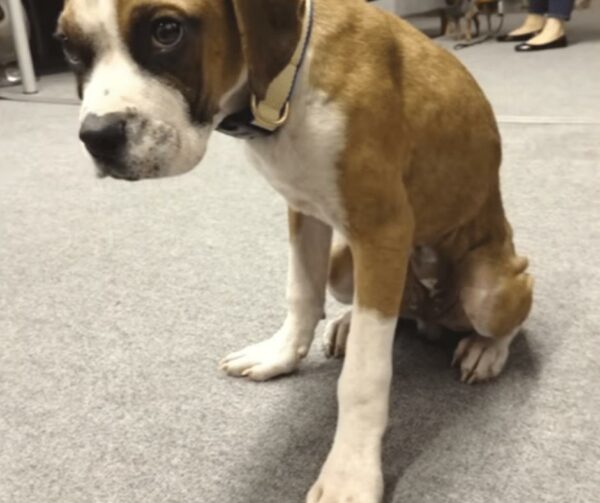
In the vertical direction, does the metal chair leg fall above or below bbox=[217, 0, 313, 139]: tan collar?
below

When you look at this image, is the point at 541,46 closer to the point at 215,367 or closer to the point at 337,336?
the point at 337,336

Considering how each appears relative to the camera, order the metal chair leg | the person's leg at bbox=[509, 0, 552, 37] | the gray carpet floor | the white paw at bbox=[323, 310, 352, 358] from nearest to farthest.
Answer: the gray carpet floor
the white paw at bbox=[323, 310, 352, 358]
the metal chair leg
the person's leg at bbox=[509, 0, 552, 37]

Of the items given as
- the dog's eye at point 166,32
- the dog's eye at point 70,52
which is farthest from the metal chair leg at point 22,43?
the dog's eye at point 166,32

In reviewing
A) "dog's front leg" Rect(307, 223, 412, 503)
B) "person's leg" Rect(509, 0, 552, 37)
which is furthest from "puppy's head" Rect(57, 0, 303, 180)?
"person's leg" Rect(509, 0, 552, 37)

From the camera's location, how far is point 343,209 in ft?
3.33

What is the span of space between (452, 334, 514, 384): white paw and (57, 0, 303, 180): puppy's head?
586 millimetres

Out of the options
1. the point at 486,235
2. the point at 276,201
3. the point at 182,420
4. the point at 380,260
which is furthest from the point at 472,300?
the point at 276,201

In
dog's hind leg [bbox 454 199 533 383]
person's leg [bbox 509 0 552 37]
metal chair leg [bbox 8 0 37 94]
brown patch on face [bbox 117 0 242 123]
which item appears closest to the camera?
brown patch on face [bbox 117 0 242 123]

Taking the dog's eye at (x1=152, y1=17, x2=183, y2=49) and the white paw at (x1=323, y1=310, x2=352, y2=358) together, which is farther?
the white paw at (x1=323, y1=310, x2=352, y2=358)

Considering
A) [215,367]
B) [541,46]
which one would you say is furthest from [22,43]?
[215,367]

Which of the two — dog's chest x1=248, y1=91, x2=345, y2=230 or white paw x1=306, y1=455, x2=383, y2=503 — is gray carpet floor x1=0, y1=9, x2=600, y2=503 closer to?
white paw x1=306, y1=455, x2=383, y2=503

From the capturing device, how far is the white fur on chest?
973mm

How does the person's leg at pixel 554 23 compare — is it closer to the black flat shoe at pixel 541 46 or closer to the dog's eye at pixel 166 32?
the black flat shoe at pixel 541 46

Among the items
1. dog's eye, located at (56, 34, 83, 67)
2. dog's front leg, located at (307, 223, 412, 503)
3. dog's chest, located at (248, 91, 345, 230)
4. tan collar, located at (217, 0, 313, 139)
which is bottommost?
dog's front leg, located at (307, 223, 412, 503)
